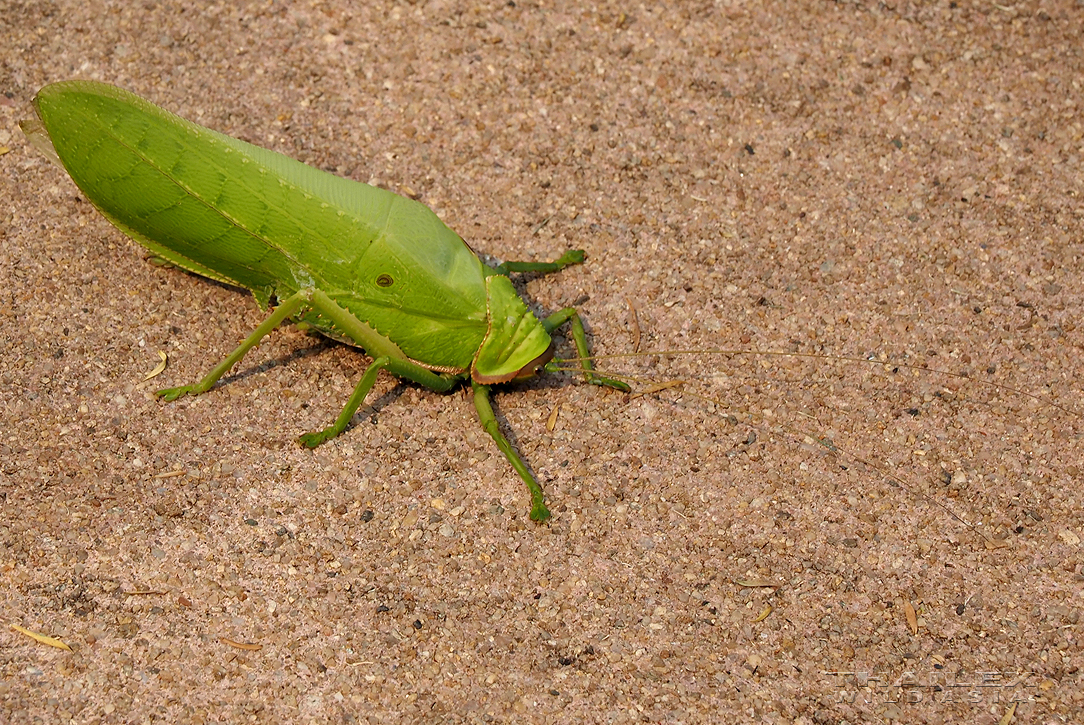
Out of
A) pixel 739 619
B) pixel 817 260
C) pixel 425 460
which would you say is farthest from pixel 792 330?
pixel 425 460

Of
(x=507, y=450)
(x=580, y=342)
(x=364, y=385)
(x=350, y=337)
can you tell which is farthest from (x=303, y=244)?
(x=580, y=342)

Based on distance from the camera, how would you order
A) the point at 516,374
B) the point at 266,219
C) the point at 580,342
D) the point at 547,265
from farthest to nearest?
the point at 547,265 < the point at 580,342 < the point at 516,374 < the point at 266,219

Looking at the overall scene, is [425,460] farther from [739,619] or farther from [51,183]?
[51,183]

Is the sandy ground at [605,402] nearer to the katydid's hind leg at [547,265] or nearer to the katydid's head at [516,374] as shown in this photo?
the katydid's hind leg at [547,265]

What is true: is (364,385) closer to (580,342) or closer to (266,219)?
(266,219)

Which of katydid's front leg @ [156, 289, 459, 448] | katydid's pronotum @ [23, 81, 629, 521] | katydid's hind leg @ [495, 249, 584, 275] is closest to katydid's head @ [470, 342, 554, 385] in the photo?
katydid's pronotum @ [23, 81, 629, 521]

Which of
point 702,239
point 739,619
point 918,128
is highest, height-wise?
point 918,128
